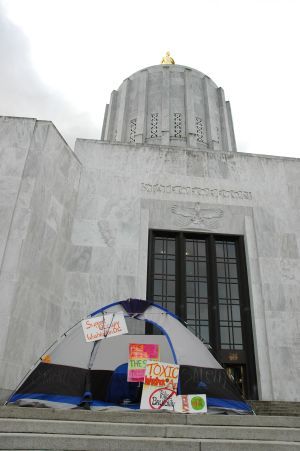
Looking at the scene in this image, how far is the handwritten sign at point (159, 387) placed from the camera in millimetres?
7844

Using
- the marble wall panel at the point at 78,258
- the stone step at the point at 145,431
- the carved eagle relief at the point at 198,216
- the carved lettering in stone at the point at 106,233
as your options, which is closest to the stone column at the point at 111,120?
the carved eagle relief at the point at 198,216

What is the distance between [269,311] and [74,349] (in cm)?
855

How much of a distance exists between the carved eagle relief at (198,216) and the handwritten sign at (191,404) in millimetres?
9853

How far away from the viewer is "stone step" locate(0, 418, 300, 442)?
5.60 m

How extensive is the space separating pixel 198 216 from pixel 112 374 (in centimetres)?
875

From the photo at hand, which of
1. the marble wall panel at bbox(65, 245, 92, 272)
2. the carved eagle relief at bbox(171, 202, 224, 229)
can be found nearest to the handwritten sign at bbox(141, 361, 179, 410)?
the marble wall panel at bbox(65, 245, 92, 272)

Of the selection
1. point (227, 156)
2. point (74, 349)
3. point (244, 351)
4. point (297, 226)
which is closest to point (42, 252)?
point (74, 349)

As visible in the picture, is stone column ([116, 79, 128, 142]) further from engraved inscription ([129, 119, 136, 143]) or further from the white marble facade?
the white marble facade

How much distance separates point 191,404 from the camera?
7941mm

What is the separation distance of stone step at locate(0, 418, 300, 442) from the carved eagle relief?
1174cm

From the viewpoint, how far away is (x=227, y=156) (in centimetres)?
1875

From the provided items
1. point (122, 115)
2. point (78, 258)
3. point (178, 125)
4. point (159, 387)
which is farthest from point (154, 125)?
point (159, 387)

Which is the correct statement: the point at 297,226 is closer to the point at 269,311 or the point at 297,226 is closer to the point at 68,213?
the point at 269,311

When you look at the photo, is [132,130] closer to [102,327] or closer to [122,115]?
[122,115]
